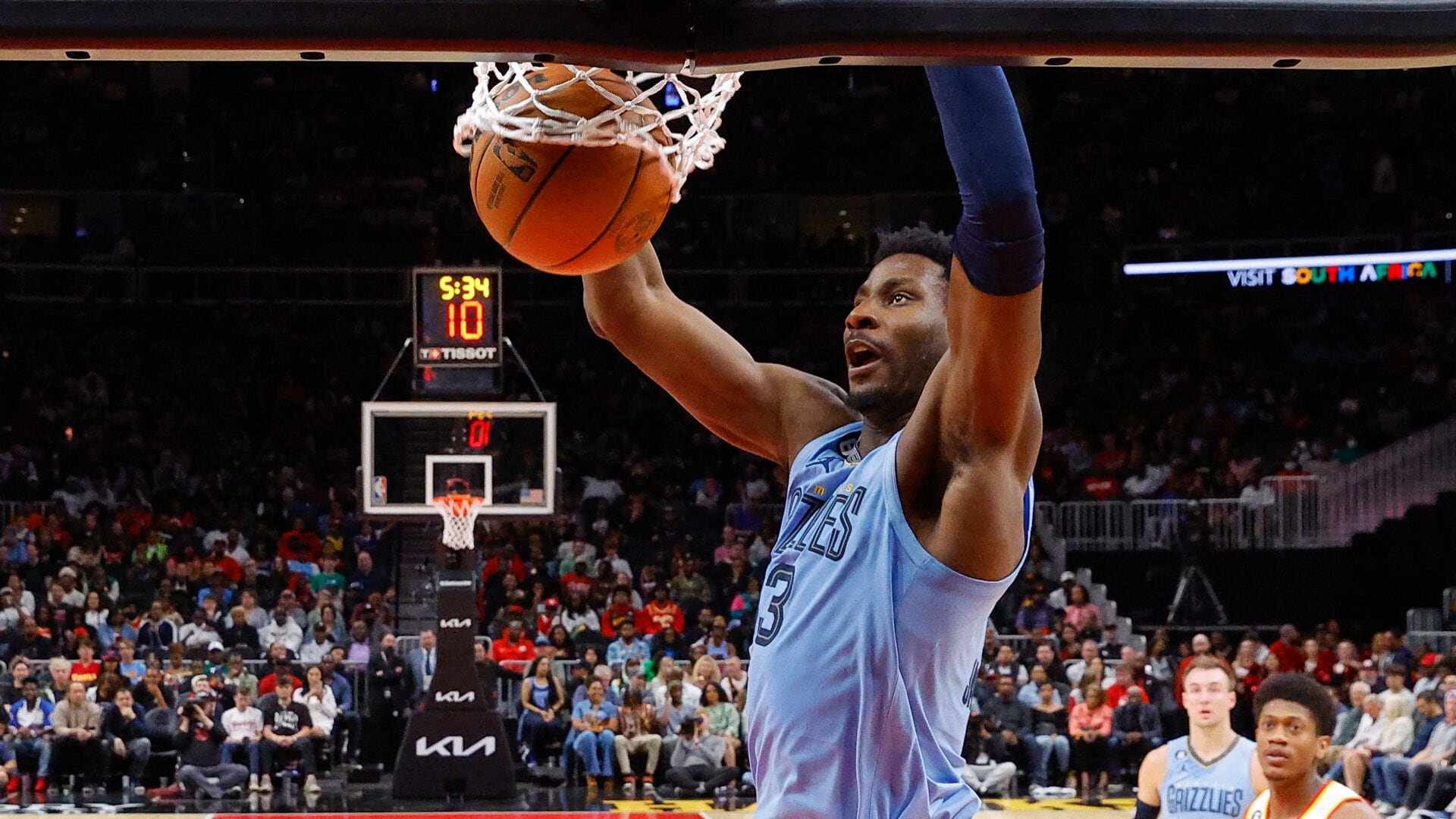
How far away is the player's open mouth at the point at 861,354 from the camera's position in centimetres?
279

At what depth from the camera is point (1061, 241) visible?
2133 cm

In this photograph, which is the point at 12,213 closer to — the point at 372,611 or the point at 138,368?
the point at 138,368

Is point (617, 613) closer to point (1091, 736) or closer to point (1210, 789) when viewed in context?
point (1091, 736)

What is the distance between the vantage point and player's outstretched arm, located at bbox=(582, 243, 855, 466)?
3094 mm

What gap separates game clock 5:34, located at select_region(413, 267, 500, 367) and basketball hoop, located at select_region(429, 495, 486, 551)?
1067 mm

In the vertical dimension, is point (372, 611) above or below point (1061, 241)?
below

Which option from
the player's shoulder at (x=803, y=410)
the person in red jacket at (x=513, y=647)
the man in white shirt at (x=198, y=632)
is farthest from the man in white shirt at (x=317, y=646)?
the player's shoulder at (x=803, y=410)

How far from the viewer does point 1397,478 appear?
725 inches

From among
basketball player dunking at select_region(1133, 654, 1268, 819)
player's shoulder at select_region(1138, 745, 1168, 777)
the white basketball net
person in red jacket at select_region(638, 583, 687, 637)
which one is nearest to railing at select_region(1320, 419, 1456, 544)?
person in red jacket at select_region(638, 583, 687, 637)

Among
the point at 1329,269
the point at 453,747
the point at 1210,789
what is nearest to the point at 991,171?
the point at 1210,789

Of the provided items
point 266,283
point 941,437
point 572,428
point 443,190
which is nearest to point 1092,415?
point 572,428

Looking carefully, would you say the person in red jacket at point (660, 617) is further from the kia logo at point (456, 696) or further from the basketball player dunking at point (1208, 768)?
the basketball player dunking at point (1208, 768)

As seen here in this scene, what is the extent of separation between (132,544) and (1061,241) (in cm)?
1203

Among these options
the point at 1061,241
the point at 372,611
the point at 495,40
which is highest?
the point at 1061,241
